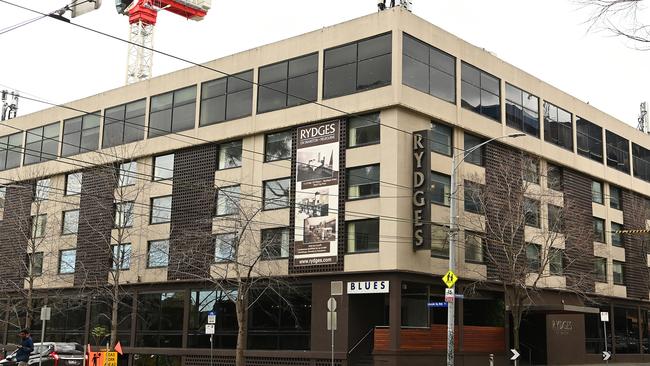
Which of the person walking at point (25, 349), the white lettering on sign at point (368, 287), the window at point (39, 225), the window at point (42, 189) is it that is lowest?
the person walking at point (25, 349)

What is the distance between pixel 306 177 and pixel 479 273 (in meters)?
9.96

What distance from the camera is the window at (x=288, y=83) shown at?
1470 inches

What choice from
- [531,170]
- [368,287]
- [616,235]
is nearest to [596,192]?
[616,235]

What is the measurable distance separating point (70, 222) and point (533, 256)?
28.8m

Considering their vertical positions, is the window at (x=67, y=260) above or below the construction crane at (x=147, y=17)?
below

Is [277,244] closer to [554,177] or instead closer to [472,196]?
[472,196]

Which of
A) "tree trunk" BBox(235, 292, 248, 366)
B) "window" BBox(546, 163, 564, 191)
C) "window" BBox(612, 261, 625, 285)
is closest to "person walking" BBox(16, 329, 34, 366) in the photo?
"tree trunk" BBox(235, 292, 248, 366)

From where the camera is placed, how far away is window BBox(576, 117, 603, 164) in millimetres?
47938

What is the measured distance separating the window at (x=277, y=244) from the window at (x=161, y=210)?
7751 mm

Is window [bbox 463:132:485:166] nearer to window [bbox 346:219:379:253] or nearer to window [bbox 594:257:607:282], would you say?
window [bbox 346:219:379:253]

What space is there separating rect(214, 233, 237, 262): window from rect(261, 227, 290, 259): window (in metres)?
1.64

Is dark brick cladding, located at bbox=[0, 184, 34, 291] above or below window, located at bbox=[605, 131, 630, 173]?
below

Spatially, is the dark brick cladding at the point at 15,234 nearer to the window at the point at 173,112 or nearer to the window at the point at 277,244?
the window at the point at 173,112

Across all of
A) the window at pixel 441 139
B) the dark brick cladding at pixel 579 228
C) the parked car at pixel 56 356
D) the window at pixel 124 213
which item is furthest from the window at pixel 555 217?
the parked car at pixel 56 356
